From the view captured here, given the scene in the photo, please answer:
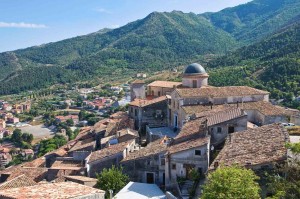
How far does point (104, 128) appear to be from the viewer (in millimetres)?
46000

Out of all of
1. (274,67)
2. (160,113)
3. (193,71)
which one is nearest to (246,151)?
(160,113)

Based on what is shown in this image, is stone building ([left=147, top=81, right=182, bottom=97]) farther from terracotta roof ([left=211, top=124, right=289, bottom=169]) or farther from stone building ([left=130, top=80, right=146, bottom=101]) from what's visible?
terracotta roof ([left=211, top=124, right=289, bottom=169])

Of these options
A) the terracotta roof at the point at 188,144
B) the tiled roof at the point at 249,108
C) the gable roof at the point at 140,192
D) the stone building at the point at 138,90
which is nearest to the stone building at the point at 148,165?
the terracotta roof at the point at 188,144

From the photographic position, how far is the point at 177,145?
28.6 metres

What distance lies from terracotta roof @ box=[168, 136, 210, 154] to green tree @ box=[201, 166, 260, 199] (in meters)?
8.88

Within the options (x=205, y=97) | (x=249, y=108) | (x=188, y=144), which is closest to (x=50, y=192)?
(x=188, y=144)

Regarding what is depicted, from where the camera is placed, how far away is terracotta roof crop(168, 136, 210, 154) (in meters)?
26.7

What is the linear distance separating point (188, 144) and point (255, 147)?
5.72 meters

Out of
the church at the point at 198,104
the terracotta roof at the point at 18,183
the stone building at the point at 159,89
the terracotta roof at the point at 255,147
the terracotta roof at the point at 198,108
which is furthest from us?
the stone building at the point at 159,89

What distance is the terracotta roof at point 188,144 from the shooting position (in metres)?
26.7

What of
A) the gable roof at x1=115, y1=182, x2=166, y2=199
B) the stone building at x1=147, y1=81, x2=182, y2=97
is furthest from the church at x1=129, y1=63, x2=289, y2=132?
the gable roof at x1=115, y1=182, x2=166, y2=199

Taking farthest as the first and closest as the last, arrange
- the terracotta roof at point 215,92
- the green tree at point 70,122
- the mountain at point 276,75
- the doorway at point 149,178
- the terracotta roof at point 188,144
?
the green tree at point 70,122 < the mountain at point 276,75 < the terracotta roof at point 215,92 < the doorway at point 149,178 < the terracotta roof at point 188,144

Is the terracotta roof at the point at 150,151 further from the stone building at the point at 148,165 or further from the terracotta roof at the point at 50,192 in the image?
the terracotta roof at the point at 50,192

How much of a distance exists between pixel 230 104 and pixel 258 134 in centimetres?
1268
